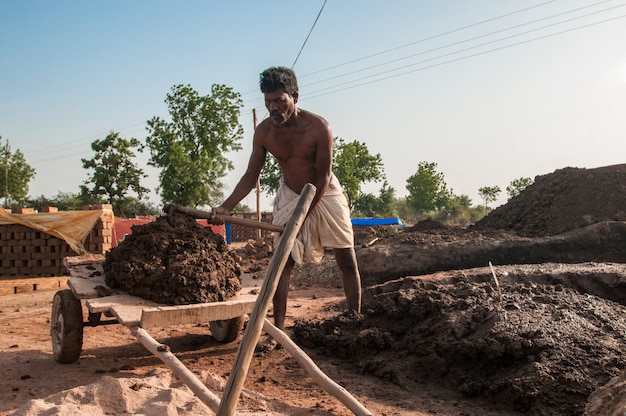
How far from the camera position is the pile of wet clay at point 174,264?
349 centimetres

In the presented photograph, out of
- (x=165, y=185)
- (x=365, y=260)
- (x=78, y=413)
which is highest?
(x=165, y=185)

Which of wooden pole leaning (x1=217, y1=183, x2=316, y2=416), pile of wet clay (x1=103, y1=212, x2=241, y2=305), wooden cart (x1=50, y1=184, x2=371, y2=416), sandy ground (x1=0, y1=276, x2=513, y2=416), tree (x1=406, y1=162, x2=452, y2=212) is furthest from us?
tree (x1=406, y1=162, x2=452, y2=212)

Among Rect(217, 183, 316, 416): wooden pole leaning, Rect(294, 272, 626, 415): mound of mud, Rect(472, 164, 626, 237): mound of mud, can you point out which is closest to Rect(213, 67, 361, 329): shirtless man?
Rect(294, 272, 626, 415): mound of mud

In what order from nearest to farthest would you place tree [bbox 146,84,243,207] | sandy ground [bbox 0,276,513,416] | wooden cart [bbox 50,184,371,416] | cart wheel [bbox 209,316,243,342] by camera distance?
1. wooden cart [bbox 50,184,371,416]
2. sandy ground [bbox 0,276,513,416]
3. cart wheel [bbox 209,316,243,342]
4. tree [bbox 146,84,243,207]


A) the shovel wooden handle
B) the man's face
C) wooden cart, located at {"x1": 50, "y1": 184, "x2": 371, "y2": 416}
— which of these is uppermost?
the man's face

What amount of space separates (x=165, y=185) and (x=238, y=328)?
909 inches

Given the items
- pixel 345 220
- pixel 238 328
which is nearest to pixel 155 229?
pixel 238 328

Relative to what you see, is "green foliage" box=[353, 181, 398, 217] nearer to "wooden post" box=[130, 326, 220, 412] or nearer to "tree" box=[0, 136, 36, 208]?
"tree" box=[0, 136, 36, 208]

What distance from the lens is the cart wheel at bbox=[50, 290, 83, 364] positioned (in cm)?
358

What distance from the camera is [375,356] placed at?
3.83 meters

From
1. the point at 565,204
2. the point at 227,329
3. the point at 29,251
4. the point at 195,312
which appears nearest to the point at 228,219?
the point at 195,312

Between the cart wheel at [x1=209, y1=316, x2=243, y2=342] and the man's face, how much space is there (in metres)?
1.66

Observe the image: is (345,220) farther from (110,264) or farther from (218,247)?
(110,264)

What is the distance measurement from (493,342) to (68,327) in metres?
2.88
